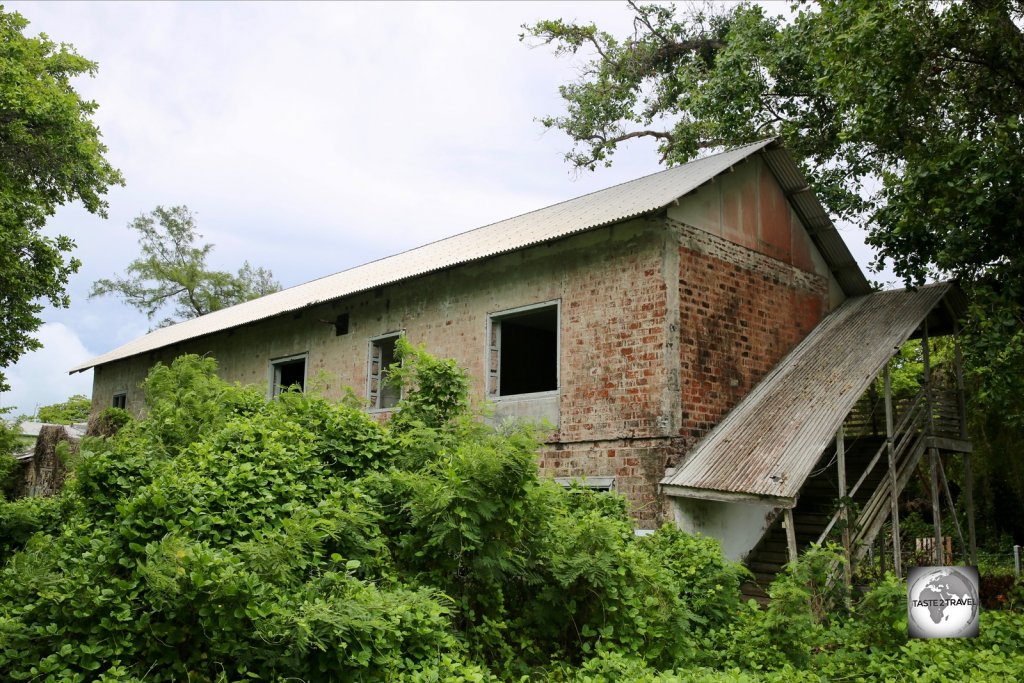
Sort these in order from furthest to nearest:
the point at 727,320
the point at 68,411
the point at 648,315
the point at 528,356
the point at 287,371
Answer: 1. the point at 68,411
2. the point at 287,371
3. the point at 528,356
4. the point at 727,320
5. the point at 648,315

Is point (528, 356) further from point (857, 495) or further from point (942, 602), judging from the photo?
point (942, 602)

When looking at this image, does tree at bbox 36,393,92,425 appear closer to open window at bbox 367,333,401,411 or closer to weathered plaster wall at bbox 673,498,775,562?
open window at bbox 367,333,401,411

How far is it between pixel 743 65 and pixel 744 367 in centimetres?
763

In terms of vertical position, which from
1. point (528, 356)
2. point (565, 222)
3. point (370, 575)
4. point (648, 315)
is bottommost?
point (370, 575)

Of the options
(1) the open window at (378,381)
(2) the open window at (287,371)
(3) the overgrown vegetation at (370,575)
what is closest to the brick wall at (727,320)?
(3) the overgrown vegetation at (370,575)

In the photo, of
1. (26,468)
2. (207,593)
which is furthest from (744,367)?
(26,468)

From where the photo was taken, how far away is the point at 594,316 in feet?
37.0

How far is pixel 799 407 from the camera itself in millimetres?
10594

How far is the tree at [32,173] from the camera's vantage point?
15.2 metres

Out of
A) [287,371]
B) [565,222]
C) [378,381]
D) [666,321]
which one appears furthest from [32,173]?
[666,321]

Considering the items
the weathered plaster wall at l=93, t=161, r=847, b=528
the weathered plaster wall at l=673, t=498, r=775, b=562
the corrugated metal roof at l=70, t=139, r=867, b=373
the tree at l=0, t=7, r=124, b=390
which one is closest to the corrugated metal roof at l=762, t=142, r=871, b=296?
the corrugated metal roof at l=70, t=139, r=867, b=373

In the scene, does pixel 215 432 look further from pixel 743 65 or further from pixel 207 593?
pixel 743 65

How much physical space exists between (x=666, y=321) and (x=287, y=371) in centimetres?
927

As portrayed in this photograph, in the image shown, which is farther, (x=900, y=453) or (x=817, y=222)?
(x=817, y=222)
